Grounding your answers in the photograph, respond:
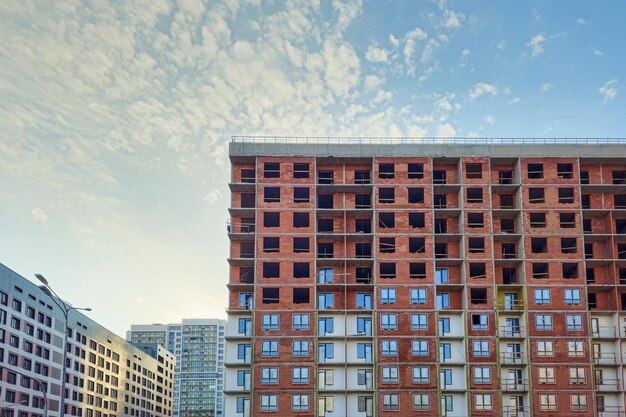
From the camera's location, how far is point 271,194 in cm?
8331

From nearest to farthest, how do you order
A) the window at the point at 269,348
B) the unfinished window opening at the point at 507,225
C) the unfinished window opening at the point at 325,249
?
the window at the point at 269,348 < the unfinished window opening at the point at 325,249 < the unfinished window opening at the point at 507,225

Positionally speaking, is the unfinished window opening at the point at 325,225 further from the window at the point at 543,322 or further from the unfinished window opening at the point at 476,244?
the window at the point at 543,322

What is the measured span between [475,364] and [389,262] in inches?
565

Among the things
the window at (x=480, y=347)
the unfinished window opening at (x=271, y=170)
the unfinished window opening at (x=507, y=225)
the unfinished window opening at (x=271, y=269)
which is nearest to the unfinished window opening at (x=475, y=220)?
the unfinished window opening at (x=507, y=225)

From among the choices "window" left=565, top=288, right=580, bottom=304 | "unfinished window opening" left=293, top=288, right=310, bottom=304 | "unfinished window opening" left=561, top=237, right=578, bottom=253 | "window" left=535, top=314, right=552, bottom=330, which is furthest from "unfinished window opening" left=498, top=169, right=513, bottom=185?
"unfinished window opening" left=293, top=288, right=310, bottom=304

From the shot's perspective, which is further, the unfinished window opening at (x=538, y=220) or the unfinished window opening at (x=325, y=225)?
the unfinished window opening at (x=325, y=225)

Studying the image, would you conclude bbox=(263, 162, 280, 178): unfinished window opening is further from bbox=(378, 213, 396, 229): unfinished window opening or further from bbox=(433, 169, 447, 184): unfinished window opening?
bbox=(433, 169, 447, 184): unfinished window opening

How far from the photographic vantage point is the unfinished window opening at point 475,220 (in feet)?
271

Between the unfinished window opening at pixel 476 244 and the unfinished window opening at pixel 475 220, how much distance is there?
1.46 metres

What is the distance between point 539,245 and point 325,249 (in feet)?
80.4

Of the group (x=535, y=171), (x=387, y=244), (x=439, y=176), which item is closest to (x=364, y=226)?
(x=387, y=244)

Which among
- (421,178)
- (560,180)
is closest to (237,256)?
(421,178)

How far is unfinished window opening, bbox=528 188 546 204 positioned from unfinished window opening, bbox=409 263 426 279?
579 inches

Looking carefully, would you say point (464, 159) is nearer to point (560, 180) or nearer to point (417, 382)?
point (560, 180)
